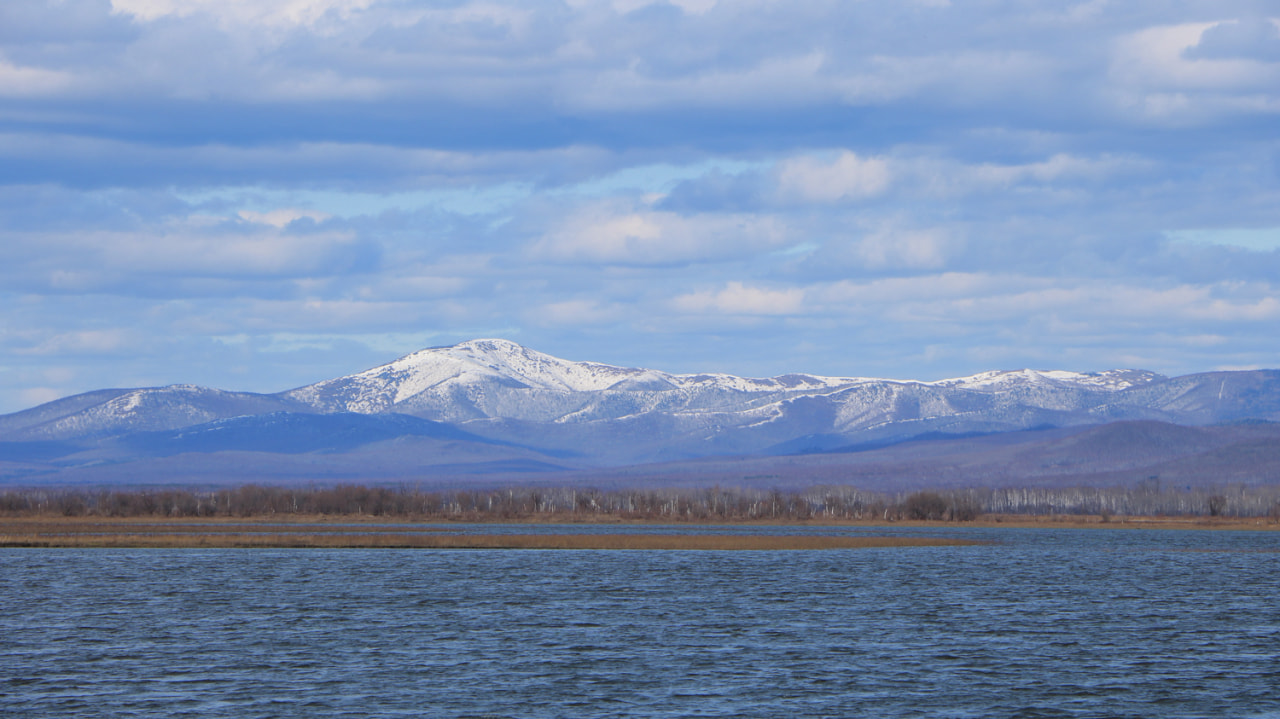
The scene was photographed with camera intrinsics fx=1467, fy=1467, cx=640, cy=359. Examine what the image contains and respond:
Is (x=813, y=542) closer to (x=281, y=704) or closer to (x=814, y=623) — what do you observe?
(x=814, y=623)

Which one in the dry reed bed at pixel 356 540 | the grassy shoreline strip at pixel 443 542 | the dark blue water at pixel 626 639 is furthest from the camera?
the dry reed bed at pixel 356 540

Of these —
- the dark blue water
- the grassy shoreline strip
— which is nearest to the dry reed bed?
the grassy shoreline strip

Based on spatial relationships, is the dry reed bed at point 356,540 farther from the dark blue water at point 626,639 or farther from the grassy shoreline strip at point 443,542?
the dark blue water at point 626,639

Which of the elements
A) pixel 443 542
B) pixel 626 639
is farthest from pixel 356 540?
pixel 626 639

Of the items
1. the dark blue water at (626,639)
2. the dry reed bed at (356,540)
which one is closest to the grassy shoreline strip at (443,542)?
the dry reed bed at (356,540)

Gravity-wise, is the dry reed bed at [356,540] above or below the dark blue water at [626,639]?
above

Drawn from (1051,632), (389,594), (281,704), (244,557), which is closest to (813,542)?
(244,557)

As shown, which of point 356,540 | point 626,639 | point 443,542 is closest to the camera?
point 626,639

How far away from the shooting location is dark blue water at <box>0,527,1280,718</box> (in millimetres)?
54500

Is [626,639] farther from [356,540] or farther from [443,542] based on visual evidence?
[356,540]

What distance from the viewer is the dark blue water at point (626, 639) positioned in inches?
2146

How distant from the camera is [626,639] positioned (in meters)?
72.8

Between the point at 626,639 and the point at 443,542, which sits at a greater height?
the point at 443,542

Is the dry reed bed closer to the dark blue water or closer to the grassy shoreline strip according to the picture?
the grassy shoreline strip
